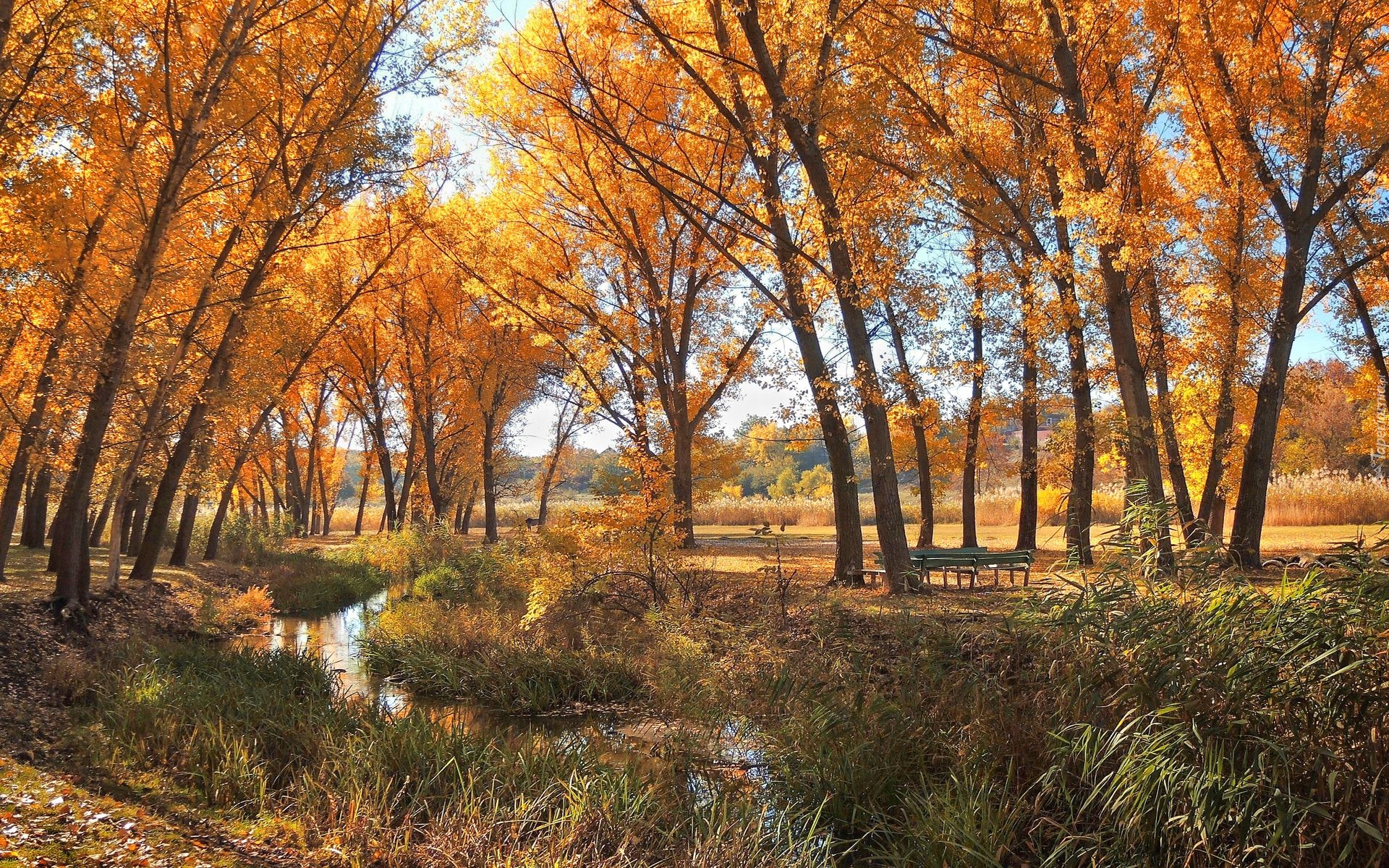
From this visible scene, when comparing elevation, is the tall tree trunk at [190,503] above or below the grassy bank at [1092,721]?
above

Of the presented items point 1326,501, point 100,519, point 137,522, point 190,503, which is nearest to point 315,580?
point 190,503

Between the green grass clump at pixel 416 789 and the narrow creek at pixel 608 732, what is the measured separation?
0.31 meters

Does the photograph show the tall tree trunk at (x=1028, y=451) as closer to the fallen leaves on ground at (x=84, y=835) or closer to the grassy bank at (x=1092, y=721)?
the grassy bank at (x=1092, y=721)

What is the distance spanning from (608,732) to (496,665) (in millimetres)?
2220

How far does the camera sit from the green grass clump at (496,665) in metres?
8.92

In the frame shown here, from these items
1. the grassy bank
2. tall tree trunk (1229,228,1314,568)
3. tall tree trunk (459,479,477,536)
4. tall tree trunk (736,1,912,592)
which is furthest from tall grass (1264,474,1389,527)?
tall tree trunk (459,479,477,536)

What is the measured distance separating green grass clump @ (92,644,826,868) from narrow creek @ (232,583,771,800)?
1.00 ft

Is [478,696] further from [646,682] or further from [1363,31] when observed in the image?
[1363,31]

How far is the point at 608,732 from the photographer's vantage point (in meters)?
7.76

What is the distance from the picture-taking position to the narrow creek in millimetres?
6191

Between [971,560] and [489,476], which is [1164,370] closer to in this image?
[971,560]

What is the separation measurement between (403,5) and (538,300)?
6295mm

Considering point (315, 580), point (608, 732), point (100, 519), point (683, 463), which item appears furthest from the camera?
point (683, 463)

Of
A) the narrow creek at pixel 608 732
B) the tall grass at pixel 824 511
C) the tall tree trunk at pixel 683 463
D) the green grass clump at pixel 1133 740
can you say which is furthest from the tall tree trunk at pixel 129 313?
the tall grass at pixel 824 511
